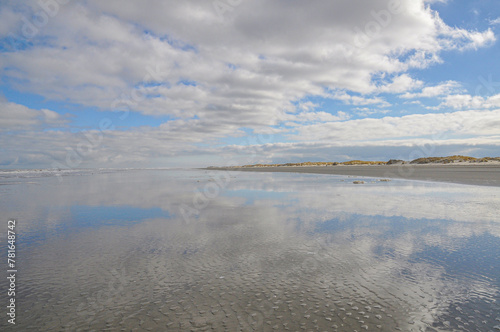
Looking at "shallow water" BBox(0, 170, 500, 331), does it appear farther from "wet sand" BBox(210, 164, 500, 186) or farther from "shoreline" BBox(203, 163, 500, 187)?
"wet sand" BBox(210, 164, 500, 186)

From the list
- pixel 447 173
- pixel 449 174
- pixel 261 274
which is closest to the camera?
pixel 261 274

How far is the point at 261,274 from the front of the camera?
578cm

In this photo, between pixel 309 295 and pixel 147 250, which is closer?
pixel 309 295

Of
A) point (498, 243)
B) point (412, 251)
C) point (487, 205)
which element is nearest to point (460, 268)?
point (412, 251)

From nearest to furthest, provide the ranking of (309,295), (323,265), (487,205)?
(309,295) < (323,265) < (487,205)

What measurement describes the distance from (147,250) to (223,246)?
6.89 ft

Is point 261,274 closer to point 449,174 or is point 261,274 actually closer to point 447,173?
point 449,174

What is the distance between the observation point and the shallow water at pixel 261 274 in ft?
13.7

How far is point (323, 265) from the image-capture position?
6.24 metres

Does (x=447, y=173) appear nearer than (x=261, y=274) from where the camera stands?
No

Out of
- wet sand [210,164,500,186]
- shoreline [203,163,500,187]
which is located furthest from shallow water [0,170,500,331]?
wet sand [210,164,500,186]

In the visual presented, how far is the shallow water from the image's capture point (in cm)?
418

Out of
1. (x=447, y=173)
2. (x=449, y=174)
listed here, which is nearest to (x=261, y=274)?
(x=449, y=174)

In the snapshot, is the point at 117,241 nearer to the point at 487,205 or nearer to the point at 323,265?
the point at 323,265
